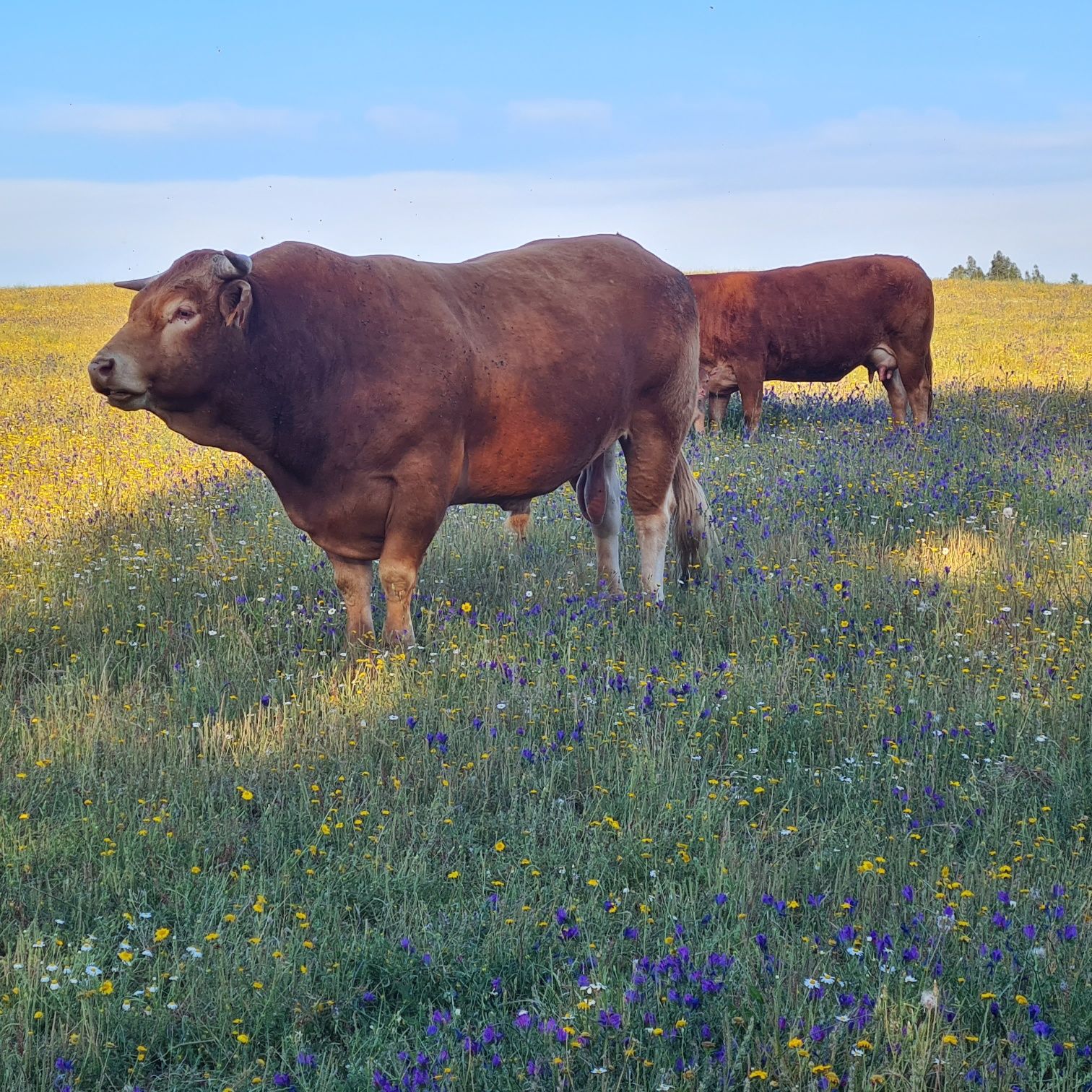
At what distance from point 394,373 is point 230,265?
887 millimetres

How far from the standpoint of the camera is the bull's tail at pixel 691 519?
7.49m

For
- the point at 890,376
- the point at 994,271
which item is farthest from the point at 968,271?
the point at 890,376

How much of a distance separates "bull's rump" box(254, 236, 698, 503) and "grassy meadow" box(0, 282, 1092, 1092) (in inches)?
37.0

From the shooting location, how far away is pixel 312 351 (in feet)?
17.8

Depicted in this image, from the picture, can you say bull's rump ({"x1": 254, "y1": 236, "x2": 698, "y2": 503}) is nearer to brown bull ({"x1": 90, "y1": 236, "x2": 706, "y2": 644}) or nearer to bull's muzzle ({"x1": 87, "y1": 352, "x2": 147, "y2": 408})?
brown bull ({"x1": 90, "y1": 236, "x2": 706, "y2": 644})

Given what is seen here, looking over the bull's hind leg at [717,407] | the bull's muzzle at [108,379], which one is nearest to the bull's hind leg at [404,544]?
the bull's muzzle at [108,379]

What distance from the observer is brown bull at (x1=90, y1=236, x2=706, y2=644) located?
5.10m

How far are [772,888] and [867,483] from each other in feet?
20.0

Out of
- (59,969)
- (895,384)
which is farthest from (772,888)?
(895,384)

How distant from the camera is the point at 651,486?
7.12m

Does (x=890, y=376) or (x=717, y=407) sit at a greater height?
(x=890, y=376)

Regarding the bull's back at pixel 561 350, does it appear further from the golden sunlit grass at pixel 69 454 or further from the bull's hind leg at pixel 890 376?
the bull's hind leg at pixel 890 376

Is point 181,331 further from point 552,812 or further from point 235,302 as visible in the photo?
point 552,812

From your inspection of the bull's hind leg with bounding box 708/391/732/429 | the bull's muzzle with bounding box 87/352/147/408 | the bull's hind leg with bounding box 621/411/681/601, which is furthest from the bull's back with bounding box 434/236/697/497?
the bull's hind leg with bounding box 708/391/732/429
